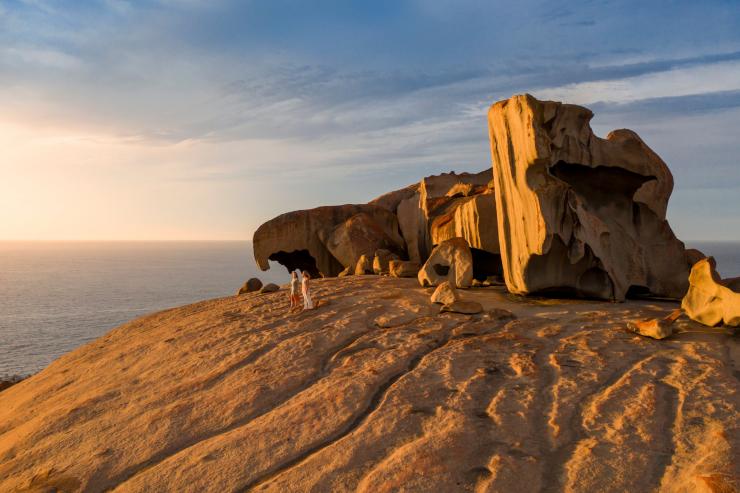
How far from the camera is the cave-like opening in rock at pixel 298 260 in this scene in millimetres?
23031

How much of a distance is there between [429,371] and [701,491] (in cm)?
388

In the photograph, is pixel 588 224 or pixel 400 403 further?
pixel 588 224

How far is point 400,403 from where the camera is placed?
741 cm

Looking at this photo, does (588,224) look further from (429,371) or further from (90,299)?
(90,299)

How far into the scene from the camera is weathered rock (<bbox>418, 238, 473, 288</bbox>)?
14.4 meters

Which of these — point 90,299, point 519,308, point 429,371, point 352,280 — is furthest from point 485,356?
point 90,299

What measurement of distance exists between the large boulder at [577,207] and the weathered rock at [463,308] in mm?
2155

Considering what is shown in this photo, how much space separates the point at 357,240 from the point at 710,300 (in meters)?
12.1

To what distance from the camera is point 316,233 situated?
21516 millimetres

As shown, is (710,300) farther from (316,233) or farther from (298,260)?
(298,260)

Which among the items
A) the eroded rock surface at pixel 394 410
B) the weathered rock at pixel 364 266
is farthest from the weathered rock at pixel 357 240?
the eroded rock surface at pixel 394 410

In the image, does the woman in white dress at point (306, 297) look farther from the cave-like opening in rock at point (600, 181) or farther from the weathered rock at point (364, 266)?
the cave-like opening in rock at point (600, 181)

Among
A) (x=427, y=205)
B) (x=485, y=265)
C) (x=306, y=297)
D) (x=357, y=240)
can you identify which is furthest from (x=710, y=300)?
(x=357, y=240)

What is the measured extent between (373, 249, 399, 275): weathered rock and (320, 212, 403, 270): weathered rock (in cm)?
140
